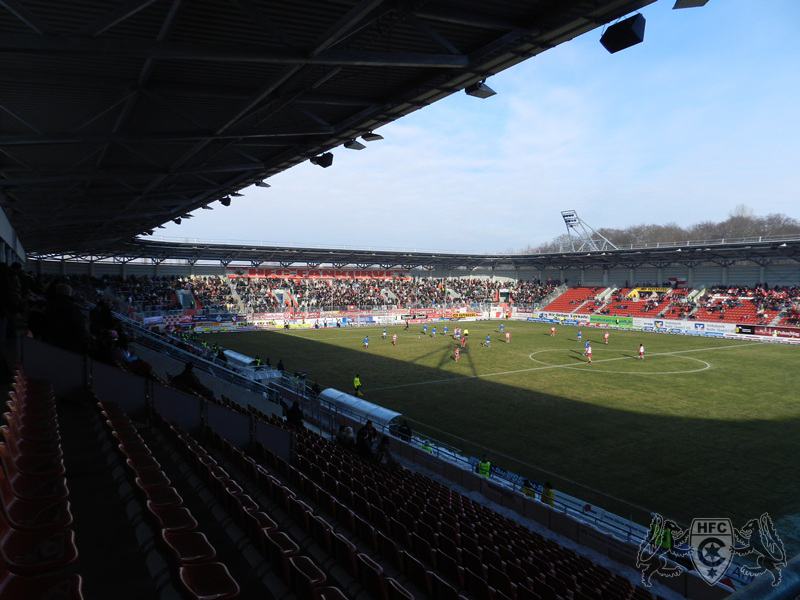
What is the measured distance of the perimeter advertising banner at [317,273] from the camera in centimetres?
6669

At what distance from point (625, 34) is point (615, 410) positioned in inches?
703

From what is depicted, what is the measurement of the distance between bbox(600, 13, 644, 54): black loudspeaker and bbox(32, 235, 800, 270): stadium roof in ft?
155

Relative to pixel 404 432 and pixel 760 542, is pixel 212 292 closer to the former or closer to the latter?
pixel 404 432

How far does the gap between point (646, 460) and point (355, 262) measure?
5878 cm

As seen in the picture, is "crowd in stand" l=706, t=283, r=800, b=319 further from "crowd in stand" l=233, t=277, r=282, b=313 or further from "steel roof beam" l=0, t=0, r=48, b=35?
"steel roof beam" l=0, t=0, r=48, b=35

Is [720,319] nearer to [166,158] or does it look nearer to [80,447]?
[166,158]

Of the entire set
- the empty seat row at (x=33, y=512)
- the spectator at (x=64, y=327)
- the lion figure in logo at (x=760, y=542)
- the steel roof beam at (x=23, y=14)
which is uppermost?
the steel roof beam at (x=23, y=14)

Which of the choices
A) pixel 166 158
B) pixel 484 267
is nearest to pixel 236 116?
pixel 166 158

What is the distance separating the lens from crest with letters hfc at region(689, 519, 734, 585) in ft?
30.5

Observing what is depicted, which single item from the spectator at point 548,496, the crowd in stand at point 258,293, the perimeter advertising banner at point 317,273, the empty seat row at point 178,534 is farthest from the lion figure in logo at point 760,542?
the perimeter advertising banner at point 317,273

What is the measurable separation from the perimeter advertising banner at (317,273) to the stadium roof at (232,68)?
172ft

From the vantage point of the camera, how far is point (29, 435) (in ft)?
18.9

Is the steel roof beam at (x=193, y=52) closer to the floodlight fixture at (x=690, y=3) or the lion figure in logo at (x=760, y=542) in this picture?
the floodlight fixture at (x=690, y=3)

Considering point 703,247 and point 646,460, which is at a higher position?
point 703,247
